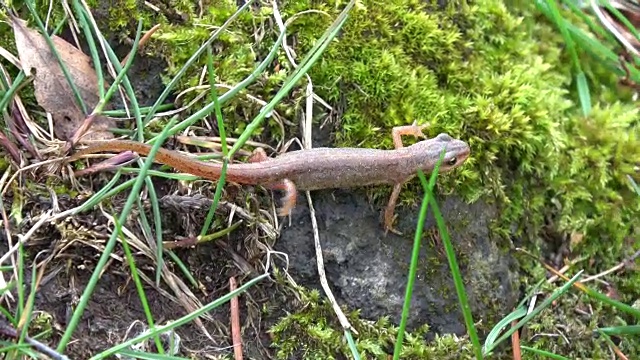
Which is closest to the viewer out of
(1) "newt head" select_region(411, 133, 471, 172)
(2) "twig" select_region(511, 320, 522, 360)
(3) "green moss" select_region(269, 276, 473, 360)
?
(3) "green moss" select_region(269, 276, 473, 360)

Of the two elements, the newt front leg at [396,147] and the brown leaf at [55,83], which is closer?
the brown leaf at [55,83]

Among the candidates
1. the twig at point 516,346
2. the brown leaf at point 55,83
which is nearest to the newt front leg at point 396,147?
the twig at point 516,346

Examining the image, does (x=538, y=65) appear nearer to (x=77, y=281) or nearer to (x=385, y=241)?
(x=385, y=241)

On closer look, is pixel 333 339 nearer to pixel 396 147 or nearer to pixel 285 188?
pixel 285 188

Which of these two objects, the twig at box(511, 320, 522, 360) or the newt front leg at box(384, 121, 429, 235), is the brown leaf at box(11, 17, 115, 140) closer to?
the newt front leg at box(384, 121, 429, 235)

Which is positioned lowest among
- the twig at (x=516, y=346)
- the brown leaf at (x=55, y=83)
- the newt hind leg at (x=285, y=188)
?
the twig at (x=516, y=346)

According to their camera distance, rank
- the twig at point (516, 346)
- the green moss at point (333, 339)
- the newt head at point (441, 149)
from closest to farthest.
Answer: the green moss at point (333, 339)
the twig at point (516, 346)
the newt head at point (441, 149)

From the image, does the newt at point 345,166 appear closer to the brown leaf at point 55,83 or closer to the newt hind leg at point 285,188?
the newt hind leg at point 285,188

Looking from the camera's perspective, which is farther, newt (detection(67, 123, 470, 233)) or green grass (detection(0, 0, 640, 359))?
newt (detection(67, 123, 470, 233))

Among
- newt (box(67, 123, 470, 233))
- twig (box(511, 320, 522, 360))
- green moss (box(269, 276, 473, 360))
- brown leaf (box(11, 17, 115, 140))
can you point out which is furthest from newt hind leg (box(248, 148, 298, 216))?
twig (box(511, 320, 522, 360))
